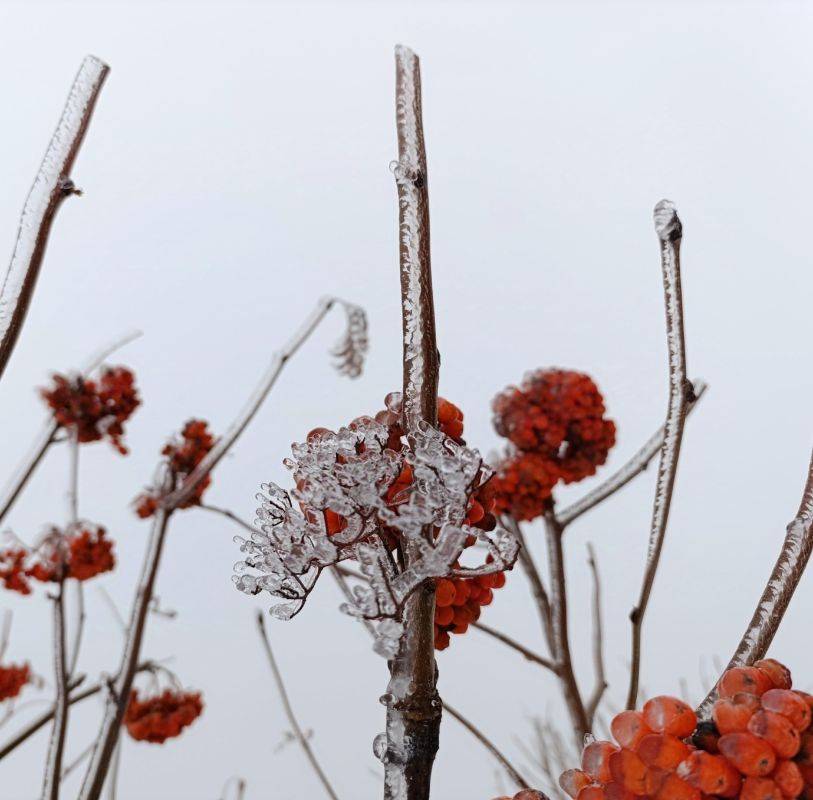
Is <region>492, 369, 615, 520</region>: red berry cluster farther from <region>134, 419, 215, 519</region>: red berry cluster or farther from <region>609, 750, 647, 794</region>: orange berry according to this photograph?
<region>609, 750, 647, 794</region>: orange berry

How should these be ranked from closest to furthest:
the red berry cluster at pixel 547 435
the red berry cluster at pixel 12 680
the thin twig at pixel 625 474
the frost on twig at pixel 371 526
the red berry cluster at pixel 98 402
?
the frost on twig at pixel 371 526 → the thin twig at pixel 625 474 → the red berry cluster at pixel 547 435 → the red berry cluster at pixel 98 402 → the red berry cluster at pixel 12 680

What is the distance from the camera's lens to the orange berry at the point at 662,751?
155 millimetres

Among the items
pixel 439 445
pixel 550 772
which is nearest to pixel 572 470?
pixel 550 772

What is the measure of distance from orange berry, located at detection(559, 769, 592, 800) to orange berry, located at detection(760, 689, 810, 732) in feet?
0.12

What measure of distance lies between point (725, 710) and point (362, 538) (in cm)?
7

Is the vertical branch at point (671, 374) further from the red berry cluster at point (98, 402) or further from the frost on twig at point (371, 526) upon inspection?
the red berry cluster at point (98, 402)

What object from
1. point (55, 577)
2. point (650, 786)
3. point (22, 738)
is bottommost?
point (650, 786)

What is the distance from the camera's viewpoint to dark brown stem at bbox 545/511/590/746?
39cm

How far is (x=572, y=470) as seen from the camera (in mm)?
485

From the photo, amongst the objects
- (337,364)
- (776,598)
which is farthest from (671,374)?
(337,364)

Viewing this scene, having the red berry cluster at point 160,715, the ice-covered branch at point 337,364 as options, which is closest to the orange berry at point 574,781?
the ice-covered branch at point 337,364

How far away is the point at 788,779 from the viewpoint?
15cm

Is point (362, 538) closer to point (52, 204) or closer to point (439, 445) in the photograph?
point (439, 445)

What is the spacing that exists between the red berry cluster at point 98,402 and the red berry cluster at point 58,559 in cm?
6
